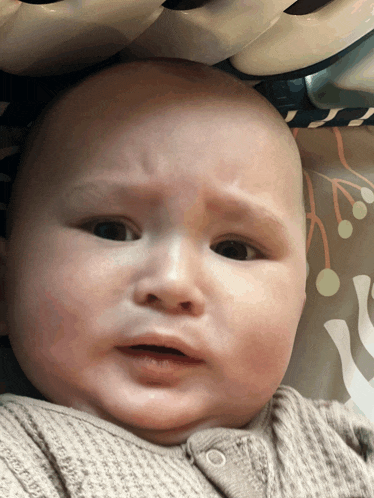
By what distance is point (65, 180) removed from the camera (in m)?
0.60

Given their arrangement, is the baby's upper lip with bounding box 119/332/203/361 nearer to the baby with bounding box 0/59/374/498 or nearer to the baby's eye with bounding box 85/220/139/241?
the baby with bounding box 0/59/374/498

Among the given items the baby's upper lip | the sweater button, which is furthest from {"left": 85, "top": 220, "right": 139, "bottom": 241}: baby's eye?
the sweater button

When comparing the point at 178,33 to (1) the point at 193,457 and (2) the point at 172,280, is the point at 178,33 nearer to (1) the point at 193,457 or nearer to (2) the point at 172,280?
(2) the point at 172,280

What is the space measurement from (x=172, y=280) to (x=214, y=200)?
11 cm

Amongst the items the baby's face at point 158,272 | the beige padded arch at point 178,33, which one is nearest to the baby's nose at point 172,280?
the baby's face at point 158,272

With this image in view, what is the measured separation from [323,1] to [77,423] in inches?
20.7

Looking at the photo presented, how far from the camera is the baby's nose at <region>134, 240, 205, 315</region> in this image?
0.54 metres

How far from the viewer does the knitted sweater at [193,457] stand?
0.48 meters

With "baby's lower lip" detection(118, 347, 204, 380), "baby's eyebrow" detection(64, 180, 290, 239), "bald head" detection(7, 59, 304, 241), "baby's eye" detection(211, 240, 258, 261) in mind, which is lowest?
"baby's lower lip" detection(118, 347, 204, 380)

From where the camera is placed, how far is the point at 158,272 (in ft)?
1.80

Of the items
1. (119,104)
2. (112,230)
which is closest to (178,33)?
(119,104)

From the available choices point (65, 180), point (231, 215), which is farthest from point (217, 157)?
point (65, 180)

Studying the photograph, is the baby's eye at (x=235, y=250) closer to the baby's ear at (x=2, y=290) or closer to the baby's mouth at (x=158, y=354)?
the baby's mouth at (x=158, y=354)

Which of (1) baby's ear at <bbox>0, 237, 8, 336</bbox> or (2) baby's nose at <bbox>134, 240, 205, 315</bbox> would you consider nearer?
(2) baby's nose at <bbox>134, 240, 205, 315</bbox>
